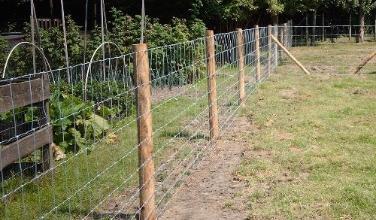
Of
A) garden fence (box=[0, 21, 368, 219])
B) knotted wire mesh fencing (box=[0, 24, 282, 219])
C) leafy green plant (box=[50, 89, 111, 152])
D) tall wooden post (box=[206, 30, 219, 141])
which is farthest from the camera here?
tall wooden post (box=[206, 30, 219, 141])

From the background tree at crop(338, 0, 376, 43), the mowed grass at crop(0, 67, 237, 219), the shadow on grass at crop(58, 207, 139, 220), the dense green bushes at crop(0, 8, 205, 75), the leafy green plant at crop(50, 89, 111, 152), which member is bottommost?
the shadow on grass at crop(58, 207, 139, 220)

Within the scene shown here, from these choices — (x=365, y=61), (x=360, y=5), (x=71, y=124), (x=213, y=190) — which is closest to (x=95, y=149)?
(x=71, y=124)

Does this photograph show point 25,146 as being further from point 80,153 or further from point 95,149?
point 95,149

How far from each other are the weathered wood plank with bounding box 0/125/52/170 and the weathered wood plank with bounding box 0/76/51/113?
0.32 meters

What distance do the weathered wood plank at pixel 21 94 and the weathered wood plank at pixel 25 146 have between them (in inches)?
12.5

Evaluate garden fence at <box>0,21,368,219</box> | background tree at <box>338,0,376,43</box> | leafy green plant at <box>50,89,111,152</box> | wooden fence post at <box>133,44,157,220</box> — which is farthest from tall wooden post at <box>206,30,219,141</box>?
background tree at <box>338,0,376,43</box>

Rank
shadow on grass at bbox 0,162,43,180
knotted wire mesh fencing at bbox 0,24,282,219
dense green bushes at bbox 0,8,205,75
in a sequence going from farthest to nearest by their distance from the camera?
dense green bushes at bbox 0,8,205,75 → shadow on grass at bbox 0,162,43,180 → knotted wire mesh fencing at bbox 0,24,282,219

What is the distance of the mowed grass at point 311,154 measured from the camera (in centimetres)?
503

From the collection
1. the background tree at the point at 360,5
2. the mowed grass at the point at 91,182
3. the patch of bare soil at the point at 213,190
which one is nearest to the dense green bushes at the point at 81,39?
the mowed grass at the point at 91,182

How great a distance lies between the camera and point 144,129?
4.21m

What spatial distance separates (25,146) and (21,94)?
50cm

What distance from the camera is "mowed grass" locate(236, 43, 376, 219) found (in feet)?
16.5

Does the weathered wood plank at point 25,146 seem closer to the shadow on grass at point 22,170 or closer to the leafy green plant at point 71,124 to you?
the shadow on grass at point 22,170

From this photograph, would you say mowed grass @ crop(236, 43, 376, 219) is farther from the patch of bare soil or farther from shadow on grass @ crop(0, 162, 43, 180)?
shadow on grass @ crop(0, 162, 43, 180)
